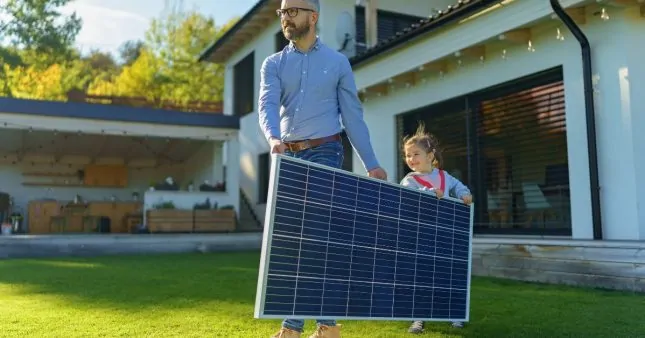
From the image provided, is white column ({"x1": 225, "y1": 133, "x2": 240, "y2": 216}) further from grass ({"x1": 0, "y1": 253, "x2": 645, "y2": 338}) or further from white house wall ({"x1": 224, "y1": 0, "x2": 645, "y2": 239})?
grass ({"x1": 0, "y1": 253, "x2": 645, "y2": 338})

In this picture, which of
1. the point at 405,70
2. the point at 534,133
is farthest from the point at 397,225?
the point at 405,70

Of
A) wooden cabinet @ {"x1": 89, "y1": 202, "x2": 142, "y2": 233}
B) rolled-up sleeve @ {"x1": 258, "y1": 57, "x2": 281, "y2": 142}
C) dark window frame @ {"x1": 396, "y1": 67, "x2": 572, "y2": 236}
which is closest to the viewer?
rolled-up sleeve @ {"x1": 258, "y1": 57, "x2": 281, "y2": 142}

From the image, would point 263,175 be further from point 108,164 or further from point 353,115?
point 353,115

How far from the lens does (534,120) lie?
270 inches

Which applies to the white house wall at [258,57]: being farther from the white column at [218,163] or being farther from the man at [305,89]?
the man at [305,89]

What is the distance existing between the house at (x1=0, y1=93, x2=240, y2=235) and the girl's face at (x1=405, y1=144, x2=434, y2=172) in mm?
10192

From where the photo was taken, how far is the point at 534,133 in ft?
22.5

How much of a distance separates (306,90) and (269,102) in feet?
0.70

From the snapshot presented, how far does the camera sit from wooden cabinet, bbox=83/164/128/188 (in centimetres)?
1782

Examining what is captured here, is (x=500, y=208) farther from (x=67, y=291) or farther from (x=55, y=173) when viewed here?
(x=55, y=173)

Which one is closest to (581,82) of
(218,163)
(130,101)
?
(218,163)

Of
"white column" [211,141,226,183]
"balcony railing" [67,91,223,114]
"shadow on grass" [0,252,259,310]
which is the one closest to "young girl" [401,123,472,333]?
"shadow on grass" [0,252,259,310]

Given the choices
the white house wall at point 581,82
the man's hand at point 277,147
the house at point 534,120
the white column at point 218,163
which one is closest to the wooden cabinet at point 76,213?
the white column at point 218,163

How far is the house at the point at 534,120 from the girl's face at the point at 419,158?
2464mm
